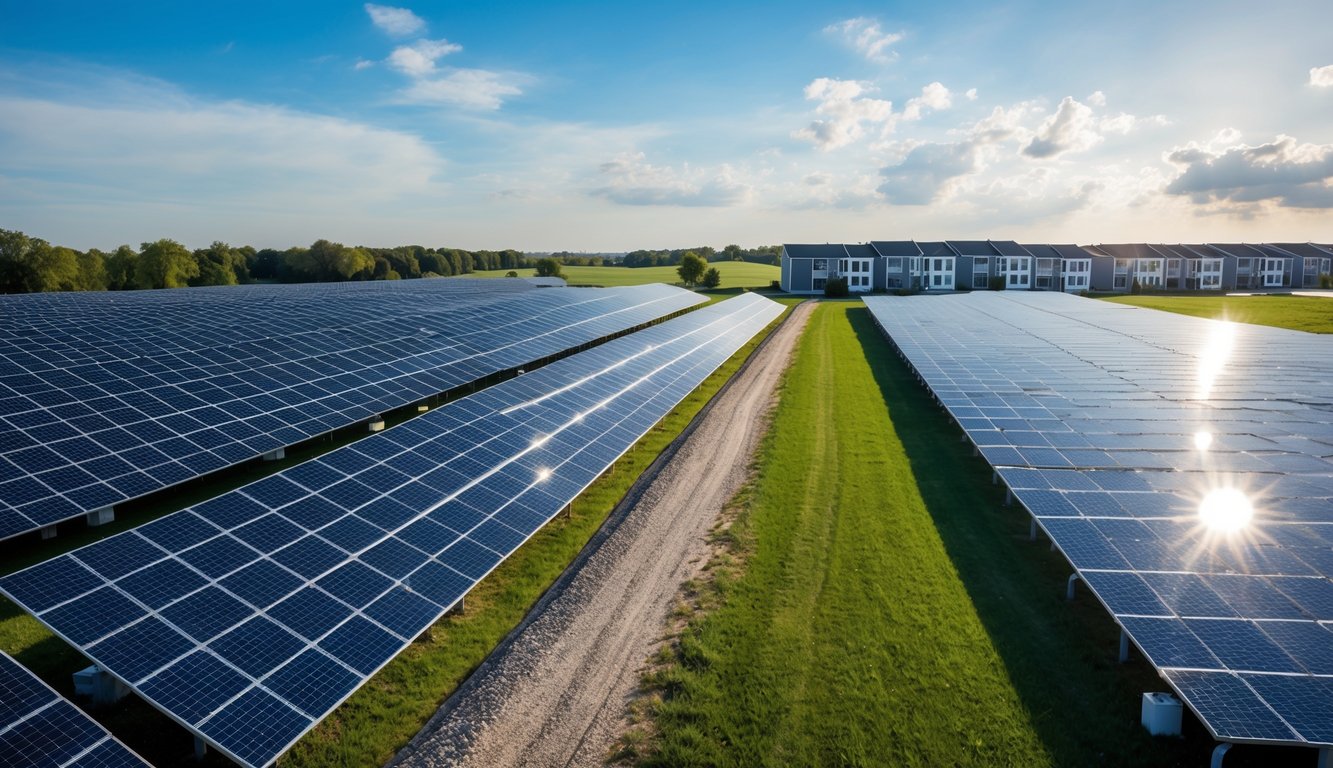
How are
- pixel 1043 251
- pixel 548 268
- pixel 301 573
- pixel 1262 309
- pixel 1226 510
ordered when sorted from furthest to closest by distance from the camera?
pixel 548 268
pixel 1043 251
pixel 1262 309
pixel 1226 510
pixel 301 573

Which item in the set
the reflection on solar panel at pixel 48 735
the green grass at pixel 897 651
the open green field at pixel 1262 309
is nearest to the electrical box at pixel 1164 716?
the green grass at pixel 897 651

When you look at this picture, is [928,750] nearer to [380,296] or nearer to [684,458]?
[684,458]

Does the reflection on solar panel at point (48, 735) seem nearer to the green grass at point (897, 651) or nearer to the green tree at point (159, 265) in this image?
the green grass at point (897, 651)

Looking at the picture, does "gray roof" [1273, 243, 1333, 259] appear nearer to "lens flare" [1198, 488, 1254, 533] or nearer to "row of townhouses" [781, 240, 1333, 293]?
"row of townhouses" [781, 240, 1333, 293]

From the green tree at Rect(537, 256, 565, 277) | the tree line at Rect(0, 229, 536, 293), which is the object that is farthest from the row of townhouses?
the tree line at Rect(0, 229, 536, 293)

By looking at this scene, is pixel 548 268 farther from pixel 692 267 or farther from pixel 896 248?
pixel 896 248

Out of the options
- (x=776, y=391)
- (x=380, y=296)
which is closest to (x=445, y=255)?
(x=380, y=296)

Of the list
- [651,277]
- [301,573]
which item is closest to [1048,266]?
[651,277]
